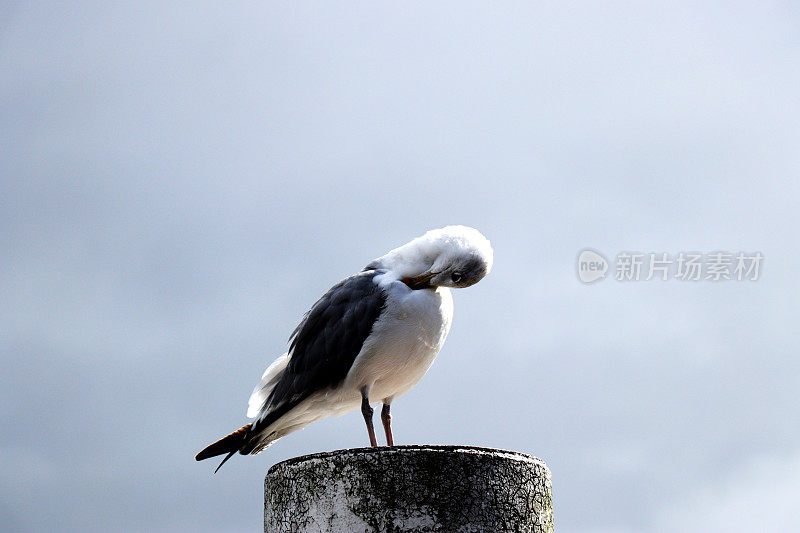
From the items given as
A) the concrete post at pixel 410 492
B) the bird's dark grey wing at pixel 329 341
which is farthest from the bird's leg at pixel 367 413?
the concrete post at pixel 410 492

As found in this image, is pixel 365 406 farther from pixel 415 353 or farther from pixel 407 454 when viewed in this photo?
pixel 407 454

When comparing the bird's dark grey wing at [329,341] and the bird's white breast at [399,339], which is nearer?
the bird's white breast at [399,339]

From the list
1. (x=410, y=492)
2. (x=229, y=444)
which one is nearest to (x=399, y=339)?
(x=229, y=444)

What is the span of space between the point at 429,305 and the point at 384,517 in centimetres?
313

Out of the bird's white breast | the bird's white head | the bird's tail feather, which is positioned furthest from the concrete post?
the bird's tail feather

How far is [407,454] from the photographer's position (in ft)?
13.1

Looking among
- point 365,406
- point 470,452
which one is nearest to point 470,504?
point 470,452

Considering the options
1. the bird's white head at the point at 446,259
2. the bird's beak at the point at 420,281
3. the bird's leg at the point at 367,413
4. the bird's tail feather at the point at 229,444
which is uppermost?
the bird's white head at the point at 446,259

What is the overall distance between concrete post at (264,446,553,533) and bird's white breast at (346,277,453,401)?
8.58 ft

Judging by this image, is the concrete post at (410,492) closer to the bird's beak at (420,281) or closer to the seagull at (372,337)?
the seagull at (372,337)

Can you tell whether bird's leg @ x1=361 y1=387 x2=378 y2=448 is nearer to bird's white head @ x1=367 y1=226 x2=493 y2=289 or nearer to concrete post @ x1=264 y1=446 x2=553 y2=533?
bird's white head @ x1=367 y1=226 x2=493 y2=289

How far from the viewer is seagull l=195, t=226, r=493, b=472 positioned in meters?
6.84

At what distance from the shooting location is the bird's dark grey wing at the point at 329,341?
6895mm

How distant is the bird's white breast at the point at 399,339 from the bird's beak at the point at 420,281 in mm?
58
